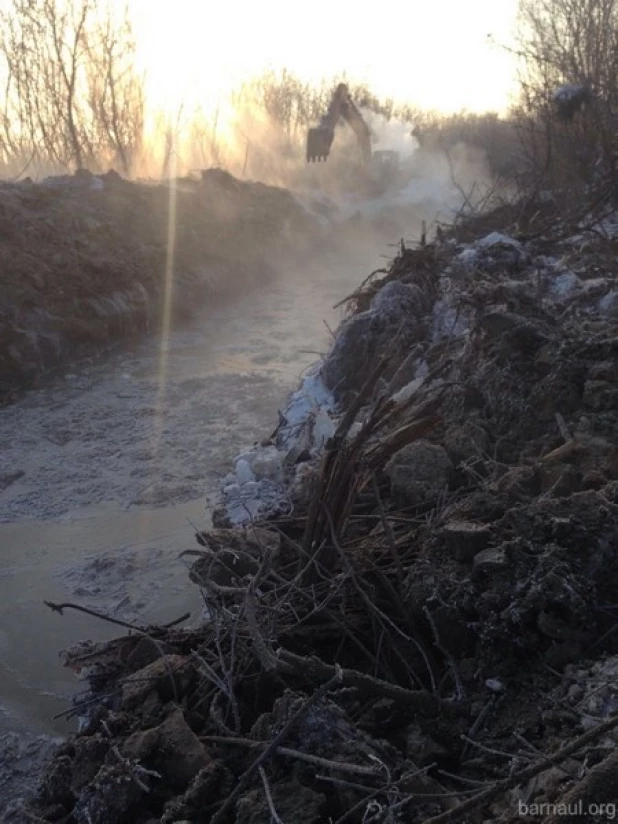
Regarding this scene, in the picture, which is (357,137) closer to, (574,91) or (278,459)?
(574,91)

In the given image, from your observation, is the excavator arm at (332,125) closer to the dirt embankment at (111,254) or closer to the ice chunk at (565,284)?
the dirt embankment at (111,254)

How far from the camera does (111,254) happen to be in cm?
1139

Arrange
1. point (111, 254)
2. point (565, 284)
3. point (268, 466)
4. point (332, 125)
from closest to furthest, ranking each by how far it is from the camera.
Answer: point (268, 466)
point (565, 284)
point (111, 254)
point (332, 125)

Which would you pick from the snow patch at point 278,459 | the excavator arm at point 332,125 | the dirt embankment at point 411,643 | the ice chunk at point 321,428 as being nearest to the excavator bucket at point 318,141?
the excavator arm at point 332,125

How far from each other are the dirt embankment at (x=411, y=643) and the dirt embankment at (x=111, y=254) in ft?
19.1

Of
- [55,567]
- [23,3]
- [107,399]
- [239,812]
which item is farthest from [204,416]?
[23,3]

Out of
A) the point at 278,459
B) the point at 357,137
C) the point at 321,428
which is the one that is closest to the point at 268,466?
the point at 278,459

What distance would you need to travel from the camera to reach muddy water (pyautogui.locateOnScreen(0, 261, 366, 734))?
431cm

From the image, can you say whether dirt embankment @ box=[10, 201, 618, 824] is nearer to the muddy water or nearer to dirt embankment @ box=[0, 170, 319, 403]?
the muddy water

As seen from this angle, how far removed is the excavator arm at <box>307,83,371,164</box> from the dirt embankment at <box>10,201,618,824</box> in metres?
12.0

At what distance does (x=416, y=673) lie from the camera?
266 cm

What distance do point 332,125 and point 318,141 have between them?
708mm

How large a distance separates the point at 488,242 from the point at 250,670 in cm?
506

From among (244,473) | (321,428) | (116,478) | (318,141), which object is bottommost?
(116,478)
